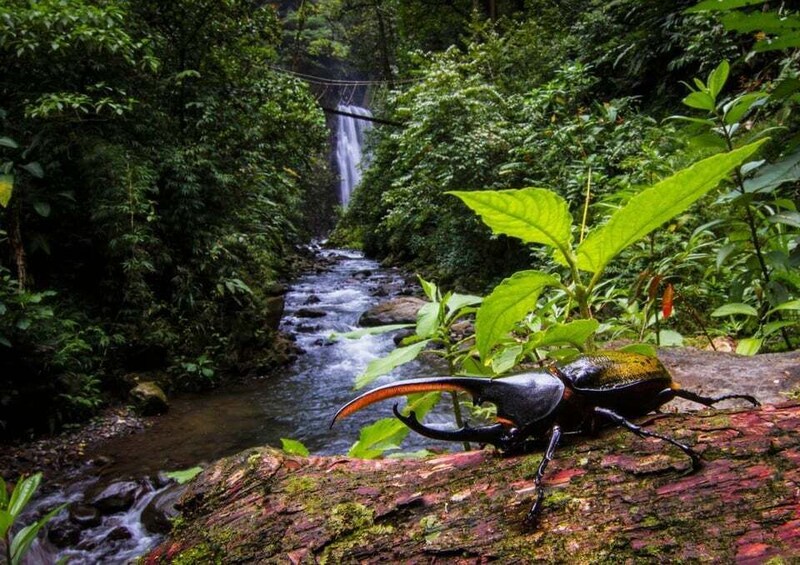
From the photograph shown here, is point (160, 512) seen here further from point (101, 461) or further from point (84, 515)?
point (101, 461)

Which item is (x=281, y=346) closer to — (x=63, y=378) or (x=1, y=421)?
(x=63, y=378)

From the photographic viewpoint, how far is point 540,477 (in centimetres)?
77

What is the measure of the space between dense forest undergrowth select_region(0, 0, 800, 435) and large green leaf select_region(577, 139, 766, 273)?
54.2 inches

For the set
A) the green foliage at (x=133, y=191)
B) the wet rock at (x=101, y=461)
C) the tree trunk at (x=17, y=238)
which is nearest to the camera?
the wet rock at (x=101, y=461)

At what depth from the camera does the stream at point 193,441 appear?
165 inches

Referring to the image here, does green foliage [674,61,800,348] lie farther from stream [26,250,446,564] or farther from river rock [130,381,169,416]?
river rock [130,381,169,416]

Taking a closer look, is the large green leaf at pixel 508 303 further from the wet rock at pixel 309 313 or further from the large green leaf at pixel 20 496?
the wet rock at pixel 309 313

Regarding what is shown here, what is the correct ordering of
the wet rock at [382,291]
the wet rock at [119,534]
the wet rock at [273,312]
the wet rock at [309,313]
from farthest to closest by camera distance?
the wet rock at [382,291] → the wet rock at [309,313] → the wet rock at [273,312] → the wet rock at [119,534]

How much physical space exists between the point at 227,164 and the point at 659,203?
860cm

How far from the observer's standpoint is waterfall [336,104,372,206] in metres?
27.9

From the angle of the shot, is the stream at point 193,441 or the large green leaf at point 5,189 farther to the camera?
the large green leaf at point 5,189

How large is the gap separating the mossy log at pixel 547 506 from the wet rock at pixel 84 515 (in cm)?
431

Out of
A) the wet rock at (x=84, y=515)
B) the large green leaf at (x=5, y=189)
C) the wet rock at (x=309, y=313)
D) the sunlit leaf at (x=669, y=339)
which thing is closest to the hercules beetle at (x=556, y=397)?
the sunlit leaf at (x=669, y=339)

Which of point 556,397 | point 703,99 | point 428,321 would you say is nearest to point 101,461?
point 428,321
